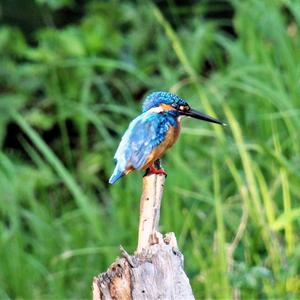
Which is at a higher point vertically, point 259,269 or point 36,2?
point 36,2

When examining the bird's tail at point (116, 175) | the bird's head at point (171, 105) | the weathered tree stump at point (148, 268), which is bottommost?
the weathered tree stump at point (148, 268)

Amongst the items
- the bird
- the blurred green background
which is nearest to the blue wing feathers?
the bird

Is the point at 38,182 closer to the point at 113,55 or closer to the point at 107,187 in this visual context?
the point at 107,187

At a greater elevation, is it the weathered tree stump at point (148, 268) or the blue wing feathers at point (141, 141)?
the blue wing feathers at point (141, 141)

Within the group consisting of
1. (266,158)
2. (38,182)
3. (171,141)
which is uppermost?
(38,182)

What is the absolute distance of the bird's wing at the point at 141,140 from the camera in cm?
273

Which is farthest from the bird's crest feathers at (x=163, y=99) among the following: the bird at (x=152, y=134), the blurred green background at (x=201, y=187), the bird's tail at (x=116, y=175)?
the blurred green background at (x=201, y=187)

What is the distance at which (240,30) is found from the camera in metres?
5.98

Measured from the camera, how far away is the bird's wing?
108 inches

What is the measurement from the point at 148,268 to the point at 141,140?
0.96ft

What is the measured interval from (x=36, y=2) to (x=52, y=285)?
2.93 metres

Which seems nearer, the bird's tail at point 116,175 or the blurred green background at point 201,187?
the bird's tail at point 116,175

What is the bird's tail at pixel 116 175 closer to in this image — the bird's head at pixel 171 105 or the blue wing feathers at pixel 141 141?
the blue wing feathers at pixel 141 141

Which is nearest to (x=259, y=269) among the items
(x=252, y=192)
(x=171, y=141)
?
(x=252, y=192)
